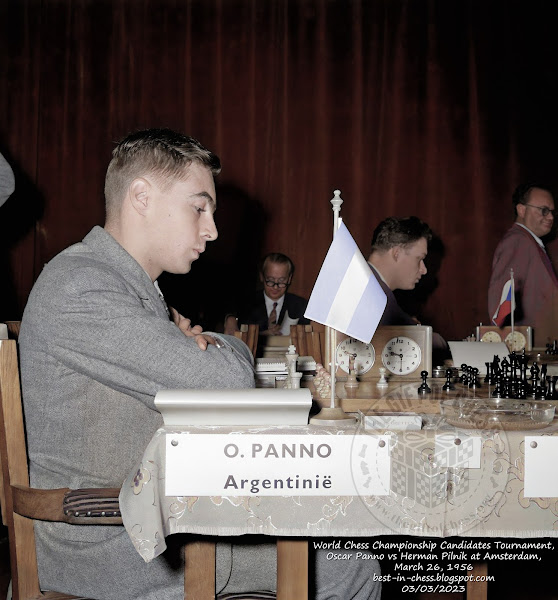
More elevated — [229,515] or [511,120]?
[511,120]

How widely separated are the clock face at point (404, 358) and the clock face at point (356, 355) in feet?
0.20

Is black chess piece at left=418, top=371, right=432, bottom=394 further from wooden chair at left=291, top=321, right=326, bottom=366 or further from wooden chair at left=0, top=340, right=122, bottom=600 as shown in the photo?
wooden chair at left=291, top=321, right=326, bottom=366

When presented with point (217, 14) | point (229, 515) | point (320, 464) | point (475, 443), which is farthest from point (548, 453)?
point (217, 14)

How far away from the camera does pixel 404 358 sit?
2.14 metres

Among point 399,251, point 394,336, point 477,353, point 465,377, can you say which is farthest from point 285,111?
point 465,377

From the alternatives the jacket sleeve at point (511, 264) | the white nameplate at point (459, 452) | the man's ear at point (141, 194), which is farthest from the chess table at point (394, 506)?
the jacket sleeve at point (511, 264)

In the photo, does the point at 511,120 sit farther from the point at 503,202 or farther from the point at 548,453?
the point at 548,453

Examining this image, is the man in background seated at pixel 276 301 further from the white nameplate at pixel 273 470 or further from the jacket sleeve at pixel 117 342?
the white nameplate at pixel 273 470

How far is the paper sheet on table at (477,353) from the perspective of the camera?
7.86 ft

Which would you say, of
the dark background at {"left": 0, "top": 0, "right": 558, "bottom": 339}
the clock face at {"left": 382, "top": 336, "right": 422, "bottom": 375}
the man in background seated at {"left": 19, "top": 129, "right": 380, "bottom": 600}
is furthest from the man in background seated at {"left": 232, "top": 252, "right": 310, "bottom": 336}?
the man in background seated at {"left": 19, "top": 129, "right": 380, "bottom": 600}

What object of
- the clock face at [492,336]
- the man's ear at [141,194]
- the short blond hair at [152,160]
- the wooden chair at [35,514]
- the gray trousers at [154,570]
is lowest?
the gray trousers at [154,570]

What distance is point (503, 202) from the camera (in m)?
6.32

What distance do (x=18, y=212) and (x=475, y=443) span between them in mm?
5948

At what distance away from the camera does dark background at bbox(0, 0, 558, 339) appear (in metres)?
6.20
